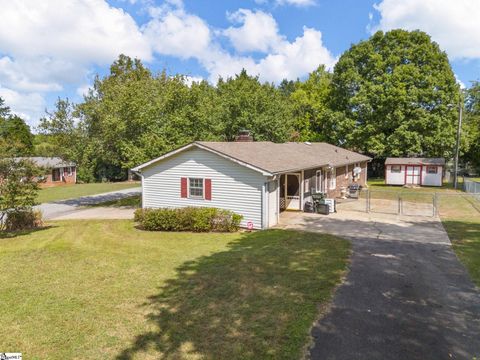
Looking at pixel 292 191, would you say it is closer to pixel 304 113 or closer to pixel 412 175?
pixel 412 175

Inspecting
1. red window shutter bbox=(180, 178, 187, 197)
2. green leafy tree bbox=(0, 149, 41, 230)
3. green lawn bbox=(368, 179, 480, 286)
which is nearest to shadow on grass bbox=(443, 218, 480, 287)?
green lawn bbox=(368, 179, 480, 286)

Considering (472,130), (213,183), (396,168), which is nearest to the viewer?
(213,183)

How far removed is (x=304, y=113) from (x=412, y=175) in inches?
787

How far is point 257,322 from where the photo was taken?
676cm

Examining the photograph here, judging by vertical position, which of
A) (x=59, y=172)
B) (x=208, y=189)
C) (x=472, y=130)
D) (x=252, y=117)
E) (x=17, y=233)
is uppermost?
(x=252, y=117)

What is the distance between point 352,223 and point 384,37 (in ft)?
112

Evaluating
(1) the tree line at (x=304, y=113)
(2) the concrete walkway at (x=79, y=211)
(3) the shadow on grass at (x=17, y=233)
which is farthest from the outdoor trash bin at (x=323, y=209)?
(3) the shadow on grass at (x=17, y=233)

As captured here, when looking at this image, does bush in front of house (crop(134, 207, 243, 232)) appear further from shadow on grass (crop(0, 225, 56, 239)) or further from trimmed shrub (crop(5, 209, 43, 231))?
trimmed shrub (crop(5, 209, 43, 231))

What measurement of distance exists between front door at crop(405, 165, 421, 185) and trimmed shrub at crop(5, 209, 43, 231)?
1285 inches

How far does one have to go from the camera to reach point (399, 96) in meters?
38.3

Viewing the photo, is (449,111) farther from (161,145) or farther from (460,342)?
(460,342)

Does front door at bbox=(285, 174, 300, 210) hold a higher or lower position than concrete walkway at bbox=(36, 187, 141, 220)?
higher

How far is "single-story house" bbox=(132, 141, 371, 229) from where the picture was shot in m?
15.7

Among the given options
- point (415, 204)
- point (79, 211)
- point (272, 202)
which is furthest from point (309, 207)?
point (79, 211)
